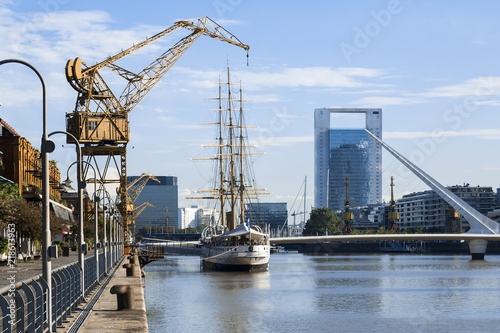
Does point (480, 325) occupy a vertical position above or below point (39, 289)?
below

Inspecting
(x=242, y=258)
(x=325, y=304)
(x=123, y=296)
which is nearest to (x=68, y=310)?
(x=123, y=296)

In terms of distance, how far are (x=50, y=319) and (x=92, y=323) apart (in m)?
4.73

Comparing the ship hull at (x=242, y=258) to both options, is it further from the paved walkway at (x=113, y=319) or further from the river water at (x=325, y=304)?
the paved walkway at (x=113, y=319)

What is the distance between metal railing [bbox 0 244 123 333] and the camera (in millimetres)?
16734

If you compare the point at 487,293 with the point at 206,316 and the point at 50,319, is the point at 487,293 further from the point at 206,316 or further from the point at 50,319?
the point at 50,319

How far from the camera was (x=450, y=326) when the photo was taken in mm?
47031

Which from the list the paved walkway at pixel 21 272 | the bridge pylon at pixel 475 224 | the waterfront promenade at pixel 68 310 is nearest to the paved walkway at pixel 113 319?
the waterfront promenade at pixel 68 310

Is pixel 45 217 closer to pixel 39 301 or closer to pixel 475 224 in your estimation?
pixel 39 301

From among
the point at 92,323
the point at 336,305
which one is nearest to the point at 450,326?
the point at 336,305

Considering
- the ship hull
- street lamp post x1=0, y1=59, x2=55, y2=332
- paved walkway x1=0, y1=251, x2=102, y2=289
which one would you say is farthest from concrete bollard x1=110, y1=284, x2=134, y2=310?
the ship hull

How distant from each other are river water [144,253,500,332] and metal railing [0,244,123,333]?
13.7 meters

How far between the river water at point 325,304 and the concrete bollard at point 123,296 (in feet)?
42.4

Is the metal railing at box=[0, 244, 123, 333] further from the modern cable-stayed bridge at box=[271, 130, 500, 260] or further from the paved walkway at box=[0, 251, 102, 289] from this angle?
the modern cable-stayed bridge at box=[271, 130, 500, 260]

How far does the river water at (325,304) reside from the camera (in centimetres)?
4694
